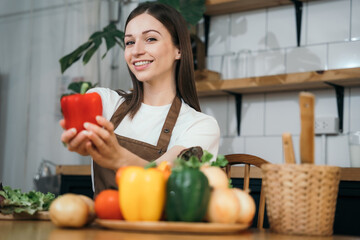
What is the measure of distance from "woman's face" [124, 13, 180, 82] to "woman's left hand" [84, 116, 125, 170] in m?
0.44

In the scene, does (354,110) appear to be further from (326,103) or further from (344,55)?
(344,55)

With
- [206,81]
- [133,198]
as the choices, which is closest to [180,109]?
[133,198]

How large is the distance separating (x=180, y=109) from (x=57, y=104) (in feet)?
5.71

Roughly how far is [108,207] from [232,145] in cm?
222

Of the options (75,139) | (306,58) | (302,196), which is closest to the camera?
(302,196)

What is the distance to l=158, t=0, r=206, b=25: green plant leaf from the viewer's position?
9.56 feet

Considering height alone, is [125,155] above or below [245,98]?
below

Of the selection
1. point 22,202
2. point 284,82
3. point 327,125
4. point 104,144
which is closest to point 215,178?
point 104,144

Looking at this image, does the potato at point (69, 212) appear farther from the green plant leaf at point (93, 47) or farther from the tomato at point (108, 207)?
the green plant leaf at point (93, 47)

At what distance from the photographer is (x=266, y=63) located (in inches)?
119

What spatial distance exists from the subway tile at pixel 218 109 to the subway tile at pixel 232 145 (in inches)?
2.0

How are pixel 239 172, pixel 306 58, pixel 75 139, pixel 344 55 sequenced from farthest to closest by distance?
pixel 306 58
pixel 344 55
pixel 239 172
pixel 75 139

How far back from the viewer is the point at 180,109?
1662 mm

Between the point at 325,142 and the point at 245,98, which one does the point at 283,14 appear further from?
the point at 325,142
